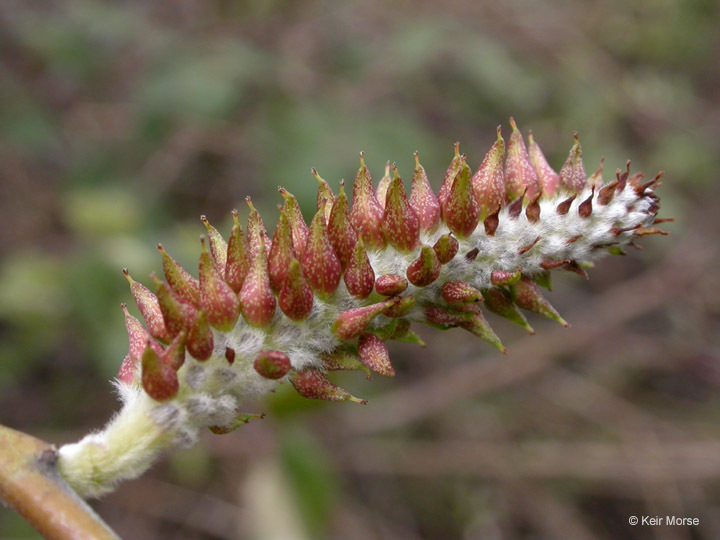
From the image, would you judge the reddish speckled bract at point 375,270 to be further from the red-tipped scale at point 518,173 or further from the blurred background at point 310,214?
the blurred background at point 310,214

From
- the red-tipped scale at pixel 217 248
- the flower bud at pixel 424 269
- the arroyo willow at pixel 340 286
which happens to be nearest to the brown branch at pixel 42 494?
the arroyo willow at pixel 340 286

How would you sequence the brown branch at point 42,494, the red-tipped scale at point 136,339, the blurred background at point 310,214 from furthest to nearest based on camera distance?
the blurred background at point 310,214, the red-tipped scale at point 136,339, the brown branch at point 42,494

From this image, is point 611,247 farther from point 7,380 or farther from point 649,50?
point 649,50

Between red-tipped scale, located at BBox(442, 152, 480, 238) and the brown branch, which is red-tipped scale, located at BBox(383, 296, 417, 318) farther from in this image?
the brown branch

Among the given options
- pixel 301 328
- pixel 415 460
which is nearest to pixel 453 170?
pixel 301 328

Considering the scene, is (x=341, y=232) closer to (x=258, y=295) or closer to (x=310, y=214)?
(x=258, y=295)

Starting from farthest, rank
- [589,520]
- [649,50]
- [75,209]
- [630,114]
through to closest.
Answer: [649,50]
[630,114]
[589,520]
[75,209]

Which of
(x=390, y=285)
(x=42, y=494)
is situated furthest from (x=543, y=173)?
(x=42, y=494)

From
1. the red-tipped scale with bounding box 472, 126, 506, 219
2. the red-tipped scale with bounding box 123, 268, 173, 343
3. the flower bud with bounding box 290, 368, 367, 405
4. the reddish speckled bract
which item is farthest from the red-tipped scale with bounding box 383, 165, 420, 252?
the red-tipped scale with bounding box 123, 268, 173, 343
